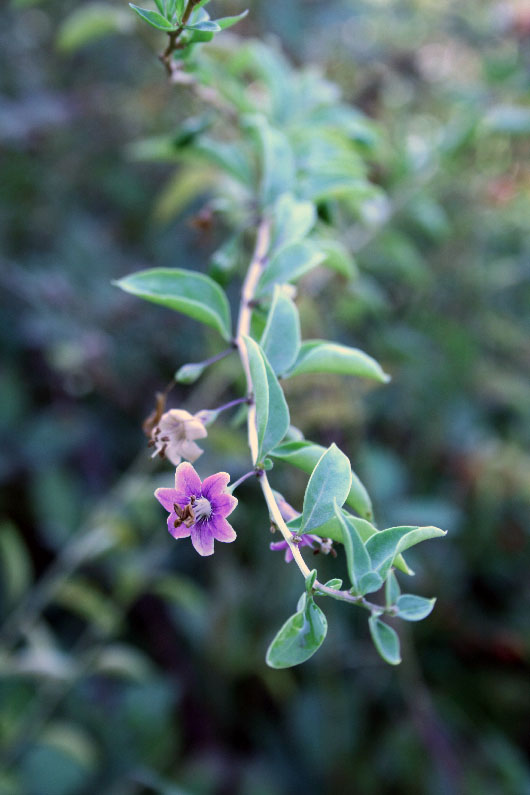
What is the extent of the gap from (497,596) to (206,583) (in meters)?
0.61

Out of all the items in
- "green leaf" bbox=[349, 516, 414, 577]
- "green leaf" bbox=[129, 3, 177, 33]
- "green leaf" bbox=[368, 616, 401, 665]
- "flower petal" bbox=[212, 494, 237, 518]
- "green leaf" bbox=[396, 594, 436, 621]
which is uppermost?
"green leaf" bbox=[129, 3, 177, 33]

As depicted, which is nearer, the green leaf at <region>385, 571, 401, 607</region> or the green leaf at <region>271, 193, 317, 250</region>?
the green leaf at <region>385, 571, 401, 607</region>

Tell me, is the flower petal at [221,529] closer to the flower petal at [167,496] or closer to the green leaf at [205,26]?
the flower petal at [167,496]

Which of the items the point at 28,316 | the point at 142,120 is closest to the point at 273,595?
the point at 28,316

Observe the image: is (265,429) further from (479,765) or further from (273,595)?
(479,765)

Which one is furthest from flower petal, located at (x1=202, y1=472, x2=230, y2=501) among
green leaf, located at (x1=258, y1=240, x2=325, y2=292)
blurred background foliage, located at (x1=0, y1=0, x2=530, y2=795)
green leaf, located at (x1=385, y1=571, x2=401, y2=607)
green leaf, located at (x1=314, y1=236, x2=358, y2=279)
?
blurred background foliage, located at (x1=0, y1=0, x2=530, y2=795)

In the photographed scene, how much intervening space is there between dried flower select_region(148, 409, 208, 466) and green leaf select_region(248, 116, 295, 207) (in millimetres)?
314

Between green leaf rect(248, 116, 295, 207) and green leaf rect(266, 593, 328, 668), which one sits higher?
green leaf rect(248, 116, 295, 207)

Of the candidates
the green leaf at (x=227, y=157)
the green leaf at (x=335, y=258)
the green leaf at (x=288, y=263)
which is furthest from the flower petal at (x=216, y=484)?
the green leaf at (x=227, y=157)

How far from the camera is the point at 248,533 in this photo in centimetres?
140

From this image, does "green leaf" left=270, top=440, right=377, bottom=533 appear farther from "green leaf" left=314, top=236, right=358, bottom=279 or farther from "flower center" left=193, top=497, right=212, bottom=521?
"green leaf" left=314, top=236, right=358, bottom=279

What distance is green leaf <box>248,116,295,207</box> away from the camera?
0.67m

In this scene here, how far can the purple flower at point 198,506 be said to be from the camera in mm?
391

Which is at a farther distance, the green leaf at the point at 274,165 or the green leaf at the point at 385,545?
the green leaf at the point at 274,165
